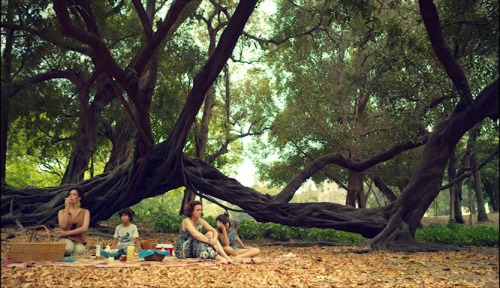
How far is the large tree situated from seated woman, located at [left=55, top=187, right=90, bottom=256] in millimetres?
2917

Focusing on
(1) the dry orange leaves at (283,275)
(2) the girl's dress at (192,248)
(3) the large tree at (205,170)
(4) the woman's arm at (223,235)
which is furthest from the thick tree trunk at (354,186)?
(2) the girl's dress at (192,248)

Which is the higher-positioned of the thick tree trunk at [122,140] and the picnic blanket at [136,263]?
the thick tree trunk at [122,140]

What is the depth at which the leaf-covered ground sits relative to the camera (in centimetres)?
669

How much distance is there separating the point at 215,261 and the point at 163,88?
13.6 meters

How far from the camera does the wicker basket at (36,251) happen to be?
7512 millimetres

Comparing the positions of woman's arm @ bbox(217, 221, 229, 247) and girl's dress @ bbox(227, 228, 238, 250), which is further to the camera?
girl's dress @ bbox(227, 228, 238, 250)

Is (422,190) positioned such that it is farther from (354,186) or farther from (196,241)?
(354,186)

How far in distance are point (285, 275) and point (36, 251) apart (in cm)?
328

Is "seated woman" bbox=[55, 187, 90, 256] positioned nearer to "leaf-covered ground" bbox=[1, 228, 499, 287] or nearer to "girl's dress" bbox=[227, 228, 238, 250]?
"leaf-covered ground" bbox=[1, 228, 499, 287]

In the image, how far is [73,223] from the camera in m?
9.04

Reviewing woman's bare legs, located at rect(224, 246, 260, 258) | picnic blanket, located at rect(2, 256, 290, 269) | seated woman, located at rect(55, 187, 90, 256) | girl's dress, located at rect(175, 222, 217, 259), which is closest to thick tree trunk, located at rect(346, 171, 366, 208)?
woman's bare legs, located at rect(224, 246, 260, 258)

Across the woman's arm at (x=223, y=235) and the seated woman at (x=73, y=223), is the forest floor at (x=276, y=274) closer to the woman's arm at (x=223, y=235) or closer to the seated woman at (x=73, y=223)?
the seated woman at (x=73, y=223)

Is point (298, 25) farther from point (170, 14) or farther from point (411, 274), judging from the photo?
point (411, 274)

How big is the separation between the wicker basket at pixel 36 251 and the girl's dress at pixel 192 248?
1.78 m
